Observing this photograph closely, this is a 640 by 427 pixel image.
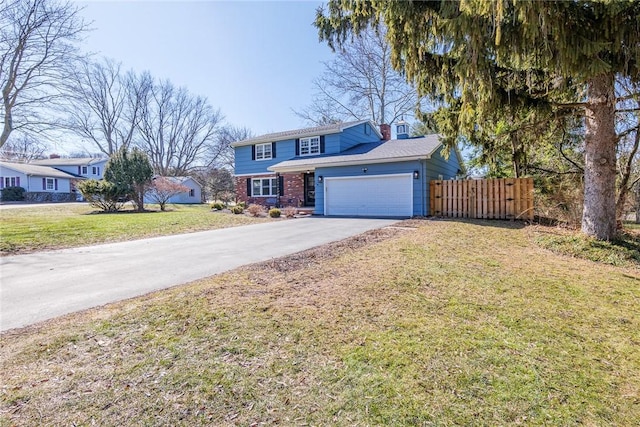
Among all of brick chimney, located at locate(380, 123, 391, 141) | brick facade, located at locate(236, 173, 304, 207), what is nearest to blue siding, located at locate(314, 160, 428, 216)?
brick facade, located at locate(236, 173, 304, 207)

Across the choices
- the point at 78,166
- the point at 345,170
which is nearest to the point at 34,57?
the point at 345,170

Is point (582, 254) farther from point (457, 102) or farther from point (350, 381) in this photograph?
point (350, 381)

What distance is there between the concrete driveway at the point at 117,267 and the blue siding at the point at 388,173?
549 centimetres

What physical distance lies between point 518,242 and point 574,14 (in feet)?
15.7

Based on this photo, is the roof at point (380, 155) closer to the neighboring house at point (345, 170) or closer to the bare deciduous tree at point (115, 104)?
the neighboring house at point (345, 170)

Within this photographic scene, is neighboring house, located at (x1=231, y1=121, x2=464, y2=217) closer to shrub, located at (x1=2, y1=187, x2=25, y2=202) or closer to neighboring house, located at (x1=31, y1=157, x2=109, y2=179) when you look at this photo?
shrub, located at (x1=2, y1=187, x2=25, y2=202)

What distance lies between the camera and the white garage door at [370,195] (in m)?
14.5

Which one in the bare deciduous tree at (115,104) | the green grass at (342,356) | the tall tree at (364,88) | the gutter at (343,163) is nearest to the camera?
the green grass at (342,356)

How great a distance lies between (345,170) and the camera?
16.1 metres

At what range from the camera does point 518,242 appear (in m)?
7.82

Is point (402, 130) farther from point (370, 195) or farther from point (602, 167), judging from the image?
point (602, 167)

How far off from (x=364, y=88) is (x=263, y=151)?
11.0 meters

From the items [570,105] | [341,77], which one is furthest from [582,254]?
[341,77]

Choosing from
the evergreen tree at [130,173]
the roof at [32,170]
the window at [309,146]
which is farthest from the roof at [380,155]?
the roof at [32,170]
